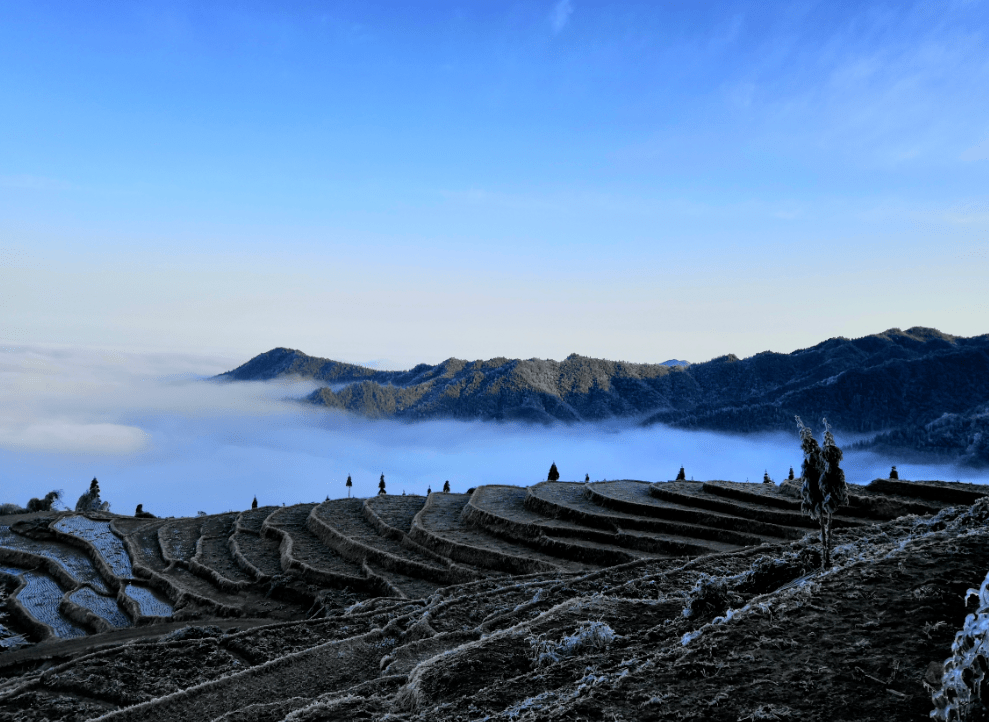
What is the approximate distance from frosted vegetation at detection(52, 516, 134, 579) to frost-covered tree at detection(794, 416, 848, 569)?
4495cm

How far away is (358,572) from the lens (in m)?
42.4

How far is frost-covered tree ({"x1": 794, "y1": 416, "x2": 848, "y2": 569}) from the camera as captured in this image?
80.0 ft

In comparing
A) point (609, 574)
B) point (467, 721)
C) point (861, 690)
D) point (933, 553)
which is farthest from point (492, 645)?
point (609, 574)

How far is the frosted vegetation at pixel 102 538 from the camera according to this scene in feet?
159

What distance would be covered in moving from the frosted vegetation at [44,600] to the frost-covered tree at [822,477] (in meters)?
37.9

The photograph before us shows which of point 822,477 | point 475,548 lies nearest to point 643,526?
point 475,548

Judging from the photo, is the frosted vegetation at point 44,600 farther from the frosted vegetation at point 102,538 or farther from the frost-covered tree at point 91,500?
the frost-covered tree at point 91,500

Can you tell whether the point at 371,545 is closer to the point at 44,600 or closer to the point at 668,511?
the point at 44,600

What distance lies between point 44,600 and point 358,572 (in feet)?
67.1

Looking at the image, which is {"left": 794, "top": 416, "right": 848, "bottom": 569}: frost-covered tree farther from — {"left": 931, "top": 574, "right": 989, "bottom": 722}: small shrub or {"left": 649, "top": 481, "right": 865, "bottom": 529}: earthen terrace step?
{"left": 931, "top": 574, "right": 989, "bottom": 722}: small shrub

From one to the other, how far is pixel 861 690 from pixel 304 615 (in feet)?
106

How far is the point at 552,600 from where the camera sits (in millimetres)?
25422

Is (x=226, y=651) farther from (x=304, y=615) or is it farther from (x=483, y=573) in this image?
(x=483, y=573)

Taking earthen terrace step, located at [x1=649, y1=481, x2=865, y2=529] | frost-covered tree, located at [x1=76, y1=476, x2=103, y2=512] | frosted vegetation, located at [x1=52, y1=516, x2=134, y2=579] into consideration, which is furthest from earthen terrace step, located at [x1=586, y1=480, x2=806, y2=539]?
frost-covered tree, located at [x1=76, y1=476, x2=103, y2=512]
